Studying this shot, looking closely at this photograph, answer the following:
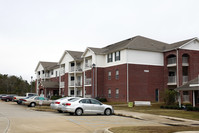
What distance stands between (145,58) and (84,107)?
20317 millimetres

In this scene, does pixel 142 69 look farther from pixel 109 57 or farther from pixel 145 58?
pixel 109 57

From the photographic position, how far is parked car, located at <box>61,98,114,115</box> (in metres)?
21.3

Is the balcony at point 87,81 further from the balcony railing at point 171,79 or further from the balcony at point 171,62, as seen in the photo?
the balcony at point 171,62

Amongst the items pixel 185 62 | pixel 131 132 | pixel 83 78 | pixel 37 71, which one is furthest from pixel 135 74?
pixel 37 71

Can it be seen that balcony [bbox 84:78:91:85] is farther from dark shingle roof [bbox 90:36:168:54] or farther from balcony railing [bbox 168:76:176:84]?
balcony railing [bbox 168:76:176:84]

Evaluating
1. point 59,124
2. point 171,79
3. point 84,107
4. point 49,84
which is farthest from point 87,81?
point 59,124

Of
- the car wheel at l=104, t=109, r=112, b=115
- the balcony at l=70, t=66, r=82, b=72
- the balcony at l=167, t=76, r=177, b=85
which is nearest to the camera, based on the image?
the car wheel at l=104, t=109, r=112, b=115

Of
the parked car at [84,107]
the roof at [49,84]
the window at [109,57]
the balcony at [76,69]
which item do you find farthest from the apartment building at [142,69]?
the parked car at [84,107]

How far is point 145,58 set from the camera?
1565 inches

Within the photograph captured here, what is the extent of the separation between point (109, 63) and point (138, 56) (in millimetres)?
5732

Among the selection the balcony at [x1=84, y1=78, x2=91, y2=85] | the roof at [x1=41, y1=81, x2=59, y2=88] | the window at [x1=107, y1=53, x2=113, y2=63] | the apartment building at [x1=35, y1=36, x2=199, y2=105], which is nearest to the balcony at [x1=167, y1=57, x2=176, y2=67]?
the apartment building at [x1=35, y1=36, x2=199, y2=105]

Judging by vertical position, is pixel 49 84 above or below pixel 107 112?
above

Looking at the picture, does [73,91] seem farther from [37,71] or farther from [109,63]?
[37,71]

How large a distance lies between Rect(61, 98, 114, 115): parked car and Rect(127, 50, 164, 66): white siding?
17.3 meters
